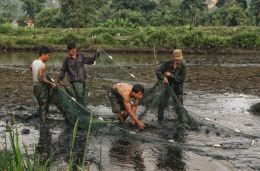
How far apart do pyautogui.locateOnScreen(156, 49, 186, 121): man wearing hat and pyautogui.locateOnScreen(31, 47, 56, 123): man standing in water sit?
7.71ft

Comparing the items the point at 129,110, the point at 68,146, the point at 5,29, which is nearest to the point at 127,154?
the point at 129,110

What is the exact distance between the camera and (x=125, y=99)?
859cm

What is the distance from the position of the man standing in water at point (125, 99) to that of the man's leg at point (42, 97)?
4.60ft

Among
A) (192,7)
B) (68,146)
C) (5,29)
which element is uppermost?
(192,7)

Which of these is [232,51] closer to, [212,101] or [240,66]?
[240,66]

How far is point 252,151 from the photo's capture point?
8.02 m

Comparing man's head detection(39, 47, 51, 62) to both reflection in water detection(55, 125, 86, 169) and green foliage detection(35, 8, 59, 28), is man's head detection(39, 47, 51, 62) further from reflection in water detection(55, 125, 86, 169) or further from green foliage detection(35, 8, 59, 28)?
green foliage detection(35, 8, 59, 28)

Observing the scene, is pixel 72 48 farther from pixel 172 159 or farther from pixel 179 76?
pixel 172 159

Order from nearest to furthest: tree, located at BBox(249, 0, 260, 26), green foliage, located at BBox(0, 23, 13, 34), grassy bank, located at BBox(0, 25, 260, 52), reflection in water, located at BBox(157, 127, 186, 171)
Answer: reflection in water, located at BBox(157, 127, 186, 171) → grassy bank, located at BBox(0, 25, 260, 52) → green foliage, located at BBox(0, 23, 13, 34) → tree, located at BBox(249, 0, 260, 26)

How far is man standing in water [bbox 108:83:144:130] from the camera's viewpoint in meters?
8.47

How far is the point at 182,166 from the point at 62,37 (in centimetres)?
3006

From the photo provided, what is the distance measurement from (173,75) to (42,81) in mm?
2794

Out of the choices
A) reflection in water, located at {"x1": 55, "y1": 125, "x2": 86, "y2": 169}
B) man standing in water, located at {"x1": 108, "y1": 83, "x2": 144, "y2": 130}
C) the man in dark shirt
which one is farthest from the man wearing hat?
reflection in water, located at {"x1": 55, "y1": 125, "x2": 86, "y2": 169}

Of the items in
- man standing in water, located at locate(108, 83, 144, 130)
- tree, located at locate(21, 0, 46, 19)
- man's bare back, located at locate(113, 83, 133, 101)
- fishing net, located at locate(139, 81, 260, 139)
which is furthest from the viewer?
tree, located at locate(21, 0, 46, 19)
